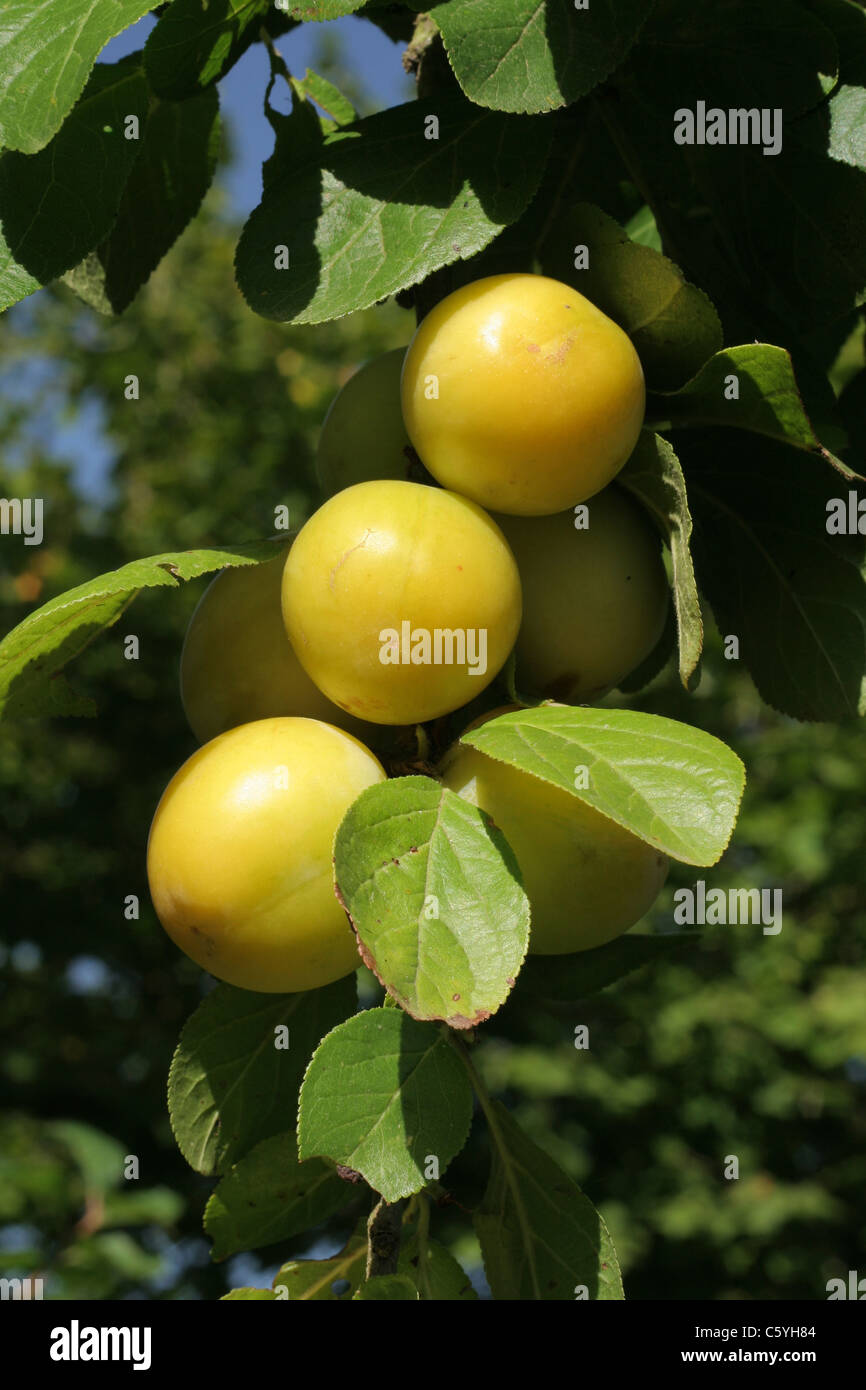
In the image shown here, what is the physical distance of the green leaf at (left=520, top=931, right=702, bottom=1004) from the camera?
0.91m

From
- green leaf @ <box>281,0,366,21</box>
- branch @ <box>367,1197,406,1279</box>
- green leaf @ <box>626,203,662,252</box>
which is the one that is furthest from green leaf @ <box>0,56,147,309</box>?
branch @ <box>367,1197,406,1279</box>

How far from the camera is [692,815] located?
631mm

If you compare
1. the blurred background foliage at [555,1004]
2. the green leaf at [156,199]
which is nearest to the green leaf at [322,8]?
the green leaf at [156,199]

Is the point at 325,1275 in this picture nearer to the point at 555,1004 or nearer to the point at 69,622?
→ the point at 69,622

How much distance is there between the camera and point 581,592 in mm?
812

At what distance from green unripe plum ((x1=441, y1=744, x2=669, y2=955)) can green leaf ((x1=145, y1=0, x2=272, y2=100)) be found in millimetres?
498

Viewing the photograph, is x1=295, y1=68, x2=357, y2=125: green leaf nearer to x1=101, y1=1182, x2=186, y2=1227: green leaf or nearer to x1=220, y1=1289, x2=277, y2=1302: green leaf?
x1=220, y1=1289, x2=277, y2=1302: green leaf

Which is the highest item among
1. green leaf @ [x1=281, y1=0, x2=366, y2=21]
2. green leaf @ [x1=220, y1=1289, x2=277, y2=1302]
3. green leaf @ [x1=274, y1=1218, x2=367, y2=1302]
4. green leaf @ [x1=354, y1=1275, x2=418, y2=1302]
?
green leaf @ [x1=281, y1=0, x2=366, y2=21]

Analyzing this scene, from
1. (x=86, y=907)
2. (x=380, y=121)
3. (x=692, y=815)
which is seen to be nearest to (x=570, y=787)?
(x=692, y=815)

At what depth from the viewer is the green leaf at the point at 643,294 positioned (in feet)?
2.56

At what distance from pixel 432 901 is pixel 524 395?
310 mm

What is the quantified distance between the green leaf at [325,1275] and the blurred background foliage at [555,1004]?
2335 millimetres

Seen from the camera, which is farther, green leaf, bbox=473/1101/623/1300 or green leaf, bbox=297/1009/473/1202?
green leaf, bbox=473/1101/623/1300

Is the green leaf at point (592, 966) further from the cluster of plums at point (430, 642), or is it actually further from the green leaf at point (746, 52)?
the green leaf at point (746, 52)
